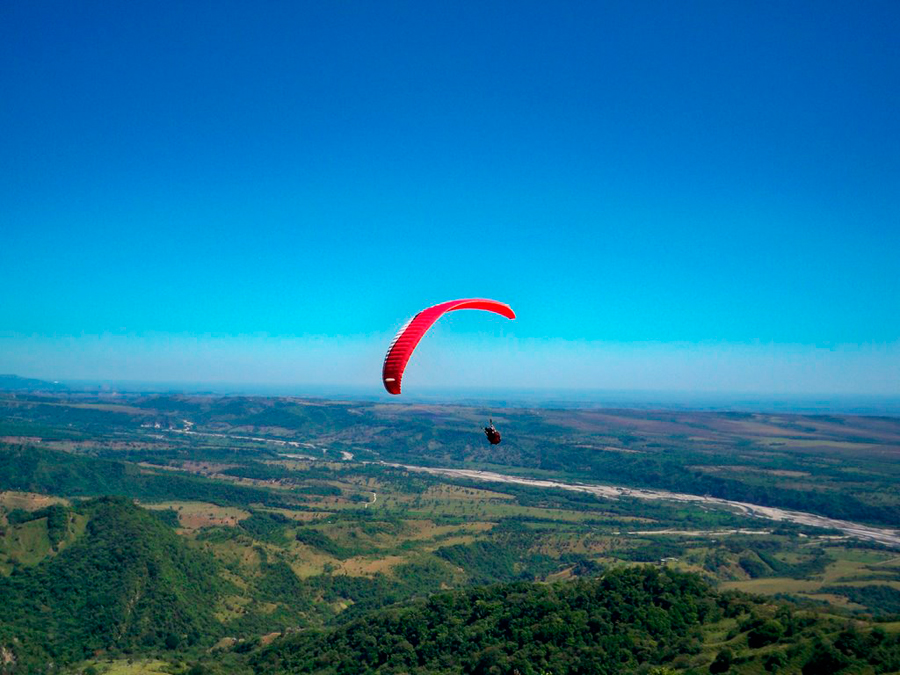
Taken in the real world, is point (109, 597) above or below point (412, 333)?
below

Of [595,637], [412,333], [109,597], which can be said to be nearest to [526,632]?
[595,637]

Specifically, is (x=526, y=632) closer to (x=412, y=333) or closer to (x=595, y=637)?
(x=595, y=637)

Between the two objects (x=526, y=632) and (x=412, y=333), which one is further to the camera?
(x=526, y=632)

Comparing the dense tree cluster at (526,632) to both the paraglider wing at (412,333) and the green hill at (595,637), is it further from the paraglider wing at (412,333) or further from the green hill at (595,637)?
the paraglider wing at (412,333)

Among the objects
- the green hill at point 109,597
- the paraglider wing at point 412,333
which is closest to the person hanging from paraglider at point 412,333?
the paraglider wing at point 412,333

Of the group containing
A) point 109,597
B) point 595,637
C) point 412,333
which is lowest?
point 109,597

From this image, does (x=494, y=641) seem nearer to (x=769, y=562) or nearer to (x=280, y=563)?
(x=280, y=563)

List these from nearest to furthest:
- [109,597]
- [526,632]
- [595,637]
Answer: [595,637]
[526,632]
[109,597]

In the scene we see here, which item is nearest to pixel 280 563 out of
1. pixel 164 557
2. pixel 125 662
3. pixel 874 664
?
pixel 164 557
